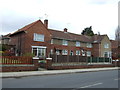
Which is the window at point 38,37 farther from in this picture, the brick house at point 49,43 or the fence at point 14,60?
the fence at point 14,60

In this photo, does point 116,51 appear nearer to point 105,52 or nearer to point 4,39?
point 105,52

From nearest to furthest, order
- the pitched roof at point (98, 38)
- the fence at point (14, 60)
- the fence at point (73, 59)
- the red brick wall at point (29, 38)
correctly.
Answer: the fence at point (14, 60)
the fence at point (73, 59)
the red brick wall at point (29, 38)
the pitched roof at point (98, 38)

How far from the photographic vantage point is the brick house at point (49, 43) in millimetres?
35625

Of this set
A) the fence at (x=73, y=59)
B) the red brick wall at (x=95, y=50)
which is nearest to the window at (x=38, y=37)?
the fence at (x=73, y=59)

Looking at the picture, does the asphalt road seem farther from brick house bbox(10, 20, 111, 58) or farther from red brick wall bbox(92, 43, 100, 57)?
red brick wall bbox(92, 43, 100, 57)

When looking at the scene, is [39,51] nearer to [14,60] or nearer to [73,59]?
[73,59]

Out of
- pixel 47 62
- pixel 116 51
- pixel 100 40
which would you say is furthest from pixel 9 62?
pixel 116 51

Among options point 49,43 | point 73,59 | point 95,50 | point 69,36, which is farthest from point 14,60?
point 95,50

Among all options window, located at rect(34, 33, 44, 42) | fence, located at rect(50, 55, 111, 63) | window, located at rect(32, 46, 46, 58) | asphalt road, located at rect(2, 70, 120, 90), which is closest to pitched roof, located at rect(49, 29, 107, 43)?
window, located at rect(34, 33, 44, 42)

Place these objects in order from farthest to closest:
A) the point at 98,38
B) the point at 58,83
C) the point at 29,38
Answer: the point at 98,38
the point at 29,38
the point at 58,83

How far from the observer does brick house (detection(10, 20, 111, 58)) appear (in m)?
35.6

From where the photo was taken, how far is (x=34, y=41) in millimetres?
36125

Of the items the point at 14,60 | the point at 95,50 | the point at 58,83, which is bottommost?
the point at 58,83

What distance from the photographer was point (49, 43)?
127 ft
